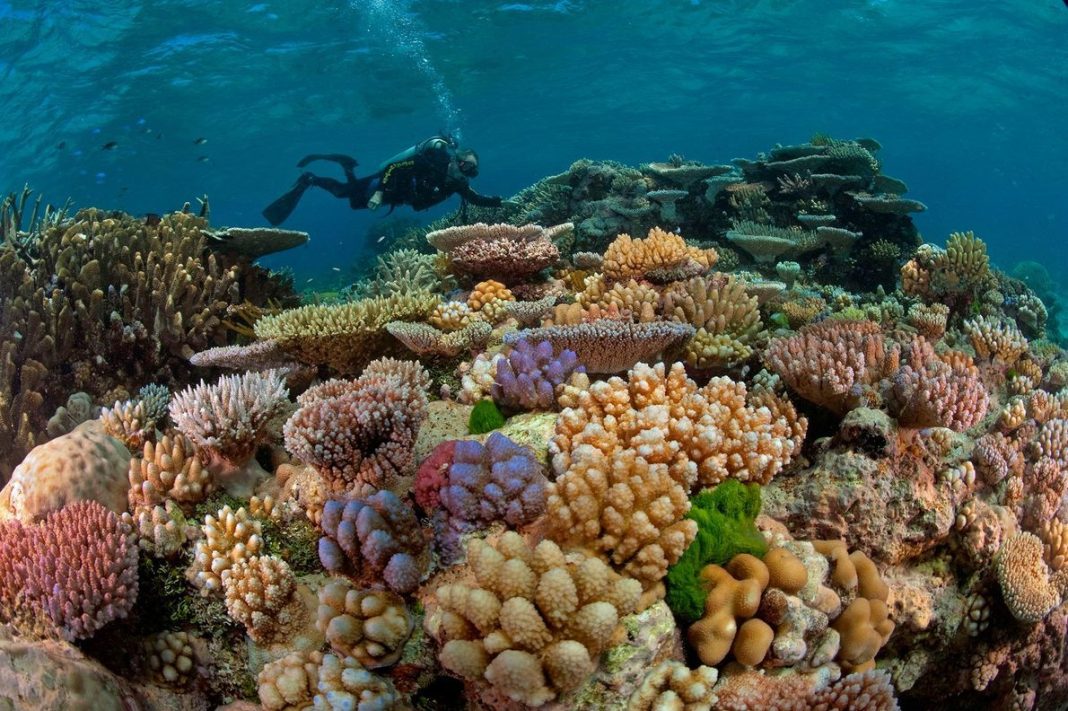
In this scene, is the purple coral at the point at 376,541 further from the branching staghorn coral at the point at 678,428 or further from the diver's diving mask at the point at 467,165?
the diver's diving mask at the point at 467,165

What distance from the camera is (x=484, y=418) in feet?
12.7

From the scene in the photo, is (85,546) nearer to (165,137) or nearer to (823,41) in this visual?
(823,41)

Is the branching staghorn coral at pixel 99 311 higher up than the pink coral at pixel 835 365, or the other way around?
the pink coral at pixel 835 365

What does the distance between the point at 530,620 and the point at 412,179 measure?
1157cm

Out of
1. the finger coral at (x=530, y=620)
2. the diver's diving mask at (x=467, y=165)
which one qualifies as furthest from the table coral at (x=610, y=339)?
the diver's diving mask at (x=467, y=165)

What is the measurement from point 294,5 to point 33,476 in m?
28.7

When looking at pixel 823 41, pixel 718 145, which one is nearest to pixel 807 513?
pixel 823 41

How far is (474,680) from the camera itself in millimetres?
2398

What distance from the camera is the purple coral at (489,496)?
114 inches

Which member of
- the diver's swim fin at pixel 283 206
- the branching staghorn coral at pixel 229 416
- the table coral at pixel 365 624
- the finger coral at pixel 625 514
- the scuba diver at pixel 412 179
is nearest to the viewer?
the table coral at pixel 365 624

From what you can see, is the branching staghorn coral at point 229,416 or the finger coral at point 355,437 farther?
the branching staghorn coral at point 229,416

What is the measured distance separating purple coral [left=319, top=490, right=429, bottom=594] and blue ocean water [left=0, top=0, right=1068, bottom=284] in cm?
2013

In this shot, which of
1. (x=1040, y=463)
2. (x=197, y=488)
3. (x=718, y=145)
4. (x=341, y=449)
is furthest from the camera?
(x=718, y=145)

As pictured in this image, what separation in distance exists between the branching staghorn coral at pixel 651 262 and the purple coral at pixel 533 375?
94.2 inches
